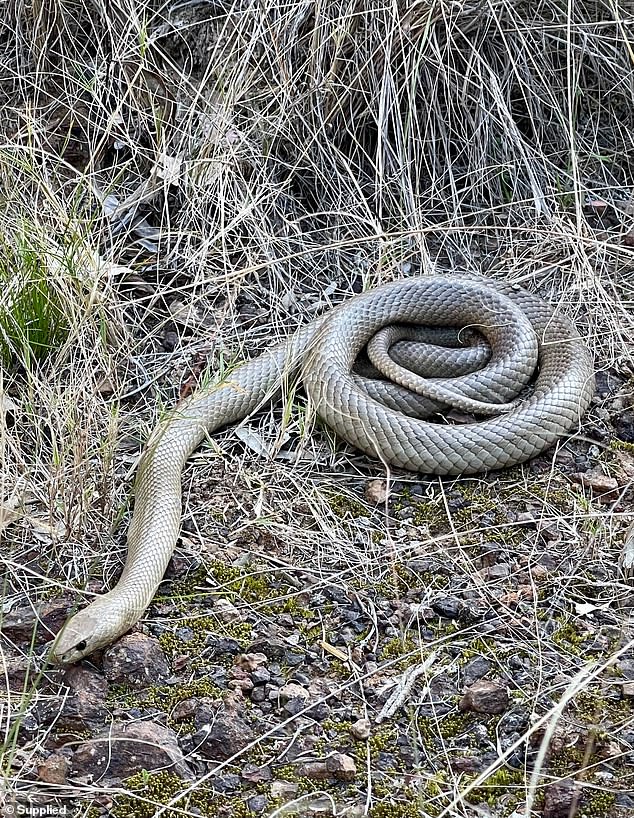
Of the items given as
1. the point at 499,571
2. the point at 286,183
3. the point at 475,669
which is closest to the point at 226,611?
the point at 475,669

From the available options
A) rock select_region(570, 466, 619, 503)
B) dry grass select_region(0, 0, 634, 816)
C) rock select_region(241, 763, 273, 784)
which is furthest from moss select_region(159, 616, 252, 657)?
rock select_region(570, 466, 619, 503)

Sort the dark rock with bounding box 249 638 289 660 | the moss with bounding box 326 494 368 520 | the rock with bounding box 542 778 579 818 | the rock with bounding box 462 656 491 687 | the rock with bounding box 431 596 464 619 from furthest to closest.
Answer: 1. the moss with bounding box 326 494 368 520
2. the rock with bounding box 431 596 464 619
3. the dark rock with bounding box 249 638 289 660
4. the rock with bounding box 462 656 491 687
5. the rock with bounding box 542 778 579 818

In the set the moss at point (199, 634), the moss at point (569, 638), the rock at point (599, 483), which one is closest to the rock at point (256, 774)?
the moss at point (199, 634)

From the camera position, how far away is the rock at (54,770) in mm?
2807

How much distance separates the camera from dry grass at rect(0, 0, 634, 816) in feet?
13.5

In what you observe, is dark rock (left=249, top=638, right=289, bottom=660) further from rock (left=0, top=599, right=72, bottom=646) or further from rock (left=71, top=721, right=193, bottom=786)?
rock (left=0, top=599, right=72, bottom=646)

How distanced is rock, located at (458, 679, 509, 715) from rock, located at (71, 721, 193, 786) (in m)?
0.84

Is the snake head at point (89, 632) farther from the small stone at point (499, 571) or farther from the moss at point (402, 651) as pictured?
the small stone at point (499, 571)

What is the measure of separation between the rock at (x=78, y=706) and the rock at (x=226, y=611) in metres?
0.46

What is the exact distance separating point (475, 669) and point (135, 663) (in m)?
1.05

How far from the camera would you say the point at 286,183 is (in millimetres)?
4965

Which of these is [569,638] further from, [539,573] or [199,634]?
[199,634]

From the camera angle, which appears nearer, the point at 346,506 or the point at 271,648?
the point at 271,648

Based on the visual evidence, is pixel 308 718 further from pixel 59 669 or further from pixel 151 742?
pixel 59 669
